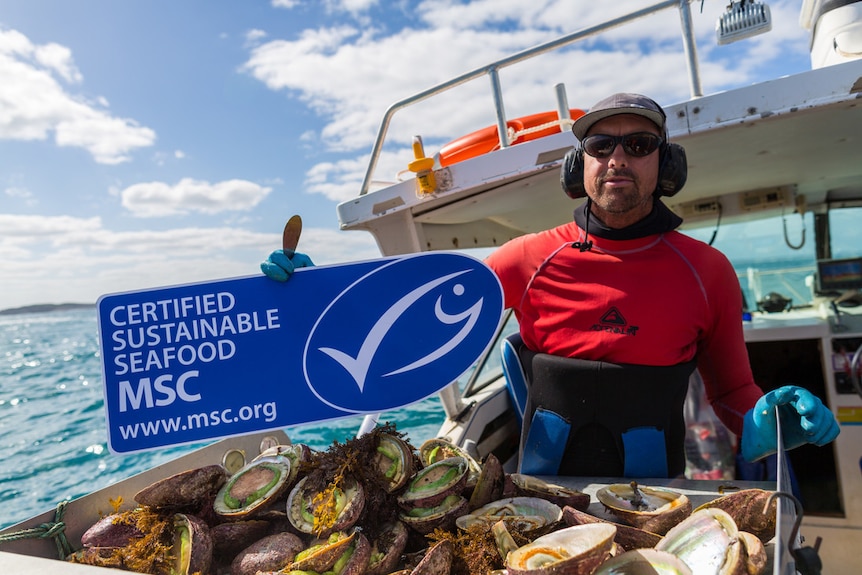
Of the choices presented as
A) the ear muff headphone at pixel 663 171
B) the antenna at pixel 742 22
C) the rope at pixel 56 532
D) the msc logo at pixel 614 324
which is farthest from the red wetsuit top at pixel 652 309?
the rope at pixel 56 532

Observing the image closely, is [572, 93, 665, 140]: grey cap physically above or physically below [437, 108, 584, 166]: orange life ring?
below

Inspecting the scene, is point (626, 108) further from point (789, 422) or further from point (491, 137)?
point (789, 422)

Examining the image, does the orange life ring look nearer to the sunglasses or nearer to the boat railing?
the boat railing

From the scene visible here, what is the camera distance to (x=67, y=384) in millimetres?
21516

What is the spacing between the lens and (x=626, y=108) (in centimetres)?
217

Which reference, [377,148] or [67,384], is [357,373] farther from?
[67,384]

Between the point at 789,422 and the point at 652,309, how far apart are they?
0.64 metres

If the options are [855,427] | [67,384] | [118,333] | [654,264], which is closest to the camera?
[118,333]

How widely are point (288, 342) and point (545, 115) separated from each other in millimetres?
2132

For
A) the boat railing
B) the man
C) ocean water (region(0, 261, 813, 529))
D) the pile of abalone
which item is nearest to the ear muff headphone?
the man

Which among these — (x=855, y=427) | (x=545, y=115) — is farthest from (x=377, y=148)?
(x=855, y=427)

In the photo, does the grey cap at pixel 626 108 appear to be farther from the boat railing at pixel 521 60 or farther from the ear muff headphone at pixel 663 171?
the boat railing at pixel 521 60

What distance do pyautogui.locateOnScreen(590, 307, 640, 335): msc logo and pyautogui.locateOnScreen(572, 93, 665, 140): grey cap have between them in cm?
79

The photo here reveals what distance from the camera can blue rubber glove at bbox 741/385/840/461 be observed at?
1.71 metres
